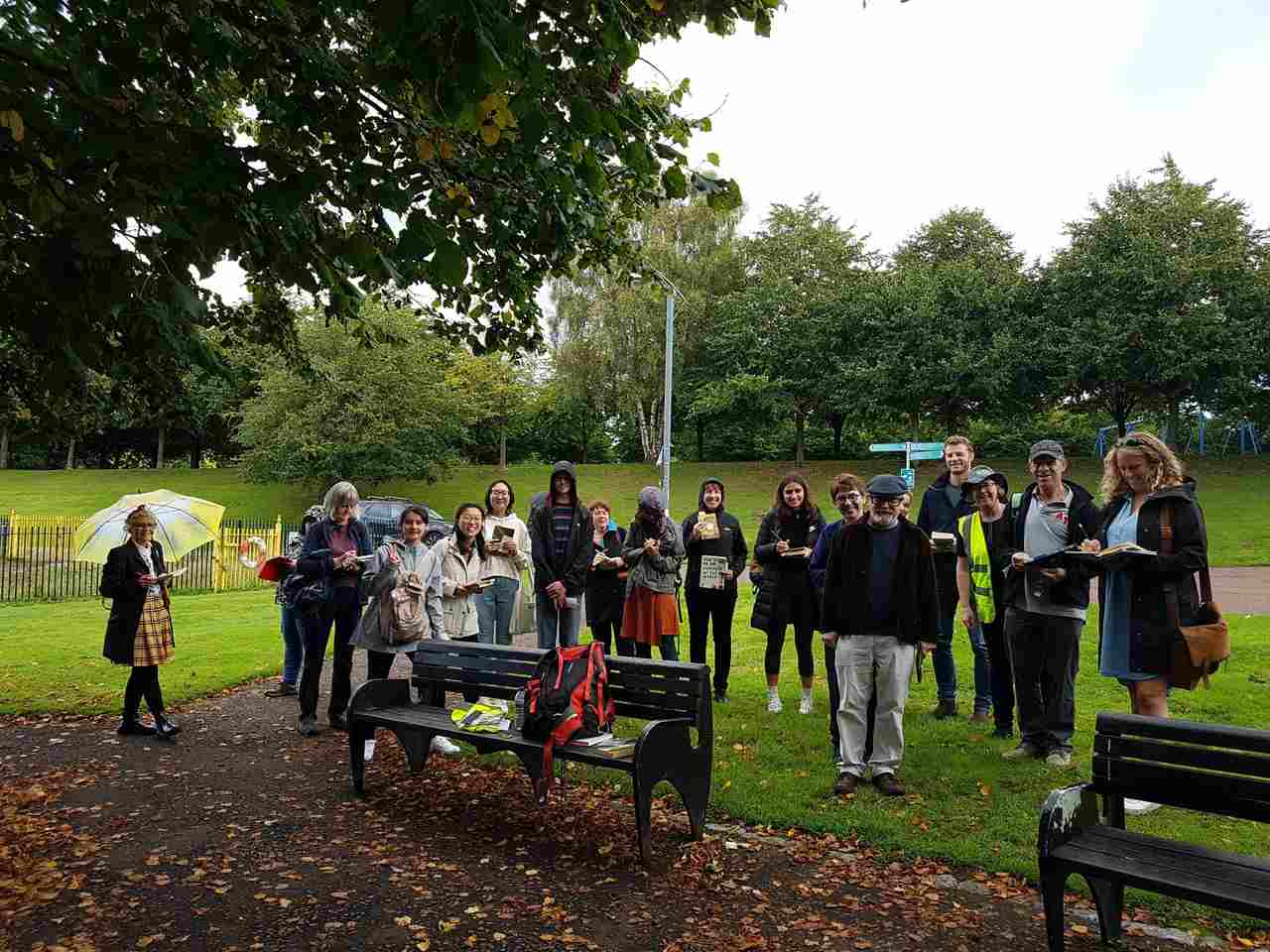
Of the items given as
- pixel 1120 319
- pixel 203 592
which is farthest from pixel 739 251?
pixel 203 592

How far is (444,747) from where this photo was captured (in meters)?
7.04

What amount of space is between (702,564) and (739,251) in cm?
3964

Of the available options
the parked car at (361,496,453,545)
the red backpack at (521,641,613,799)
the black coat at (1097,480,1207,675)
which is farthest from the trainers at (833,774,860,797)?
the parked car at (361,496,453,545)

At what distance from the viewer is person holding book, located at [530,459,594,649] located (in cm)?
787

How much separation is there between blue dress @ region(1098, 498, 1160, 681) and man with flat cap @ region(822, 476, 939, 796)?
36.8 inches

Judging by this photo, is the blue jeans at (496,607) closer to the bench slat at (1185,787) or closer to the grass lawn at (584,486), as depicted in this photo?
the bench slat at (1185,787)

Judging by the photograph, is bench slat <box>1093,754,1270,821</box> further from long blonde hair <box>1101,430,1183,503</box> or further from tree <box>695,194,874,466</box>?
tree <box>695,194,874,466</box>

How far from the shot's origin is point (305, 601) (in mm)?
7141

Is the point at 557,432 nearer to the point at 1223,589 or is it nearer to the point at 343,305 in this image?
the point at 1223,589

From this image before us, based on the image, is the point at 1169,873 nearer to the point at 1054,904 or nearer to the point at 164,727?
the point at 1054,904

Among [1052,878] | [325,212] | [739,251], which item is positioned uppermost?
[739,251]

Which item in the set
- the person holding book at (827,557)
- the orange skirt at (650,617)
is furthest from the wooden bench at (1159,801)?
the orange skirt at (650,617)

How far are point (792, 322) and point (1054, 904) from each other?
3922cm

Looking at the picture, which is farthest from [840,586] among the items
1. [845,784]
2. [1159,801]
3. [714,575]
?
[1159,801]
